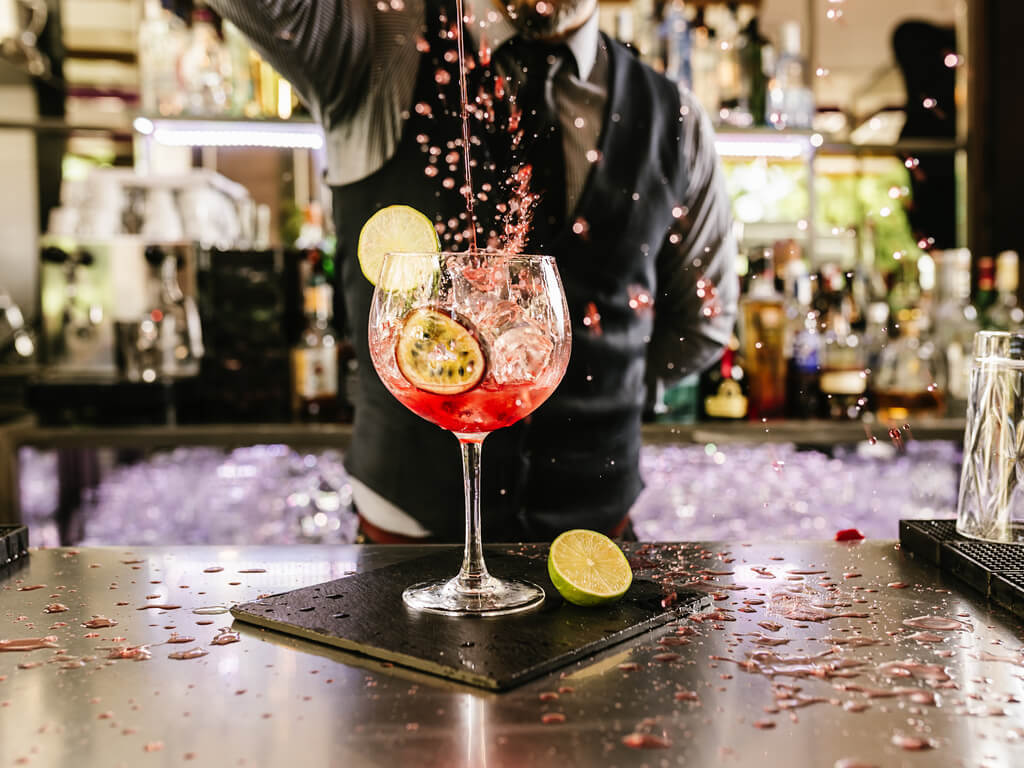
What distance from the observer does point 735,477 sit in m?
2.25

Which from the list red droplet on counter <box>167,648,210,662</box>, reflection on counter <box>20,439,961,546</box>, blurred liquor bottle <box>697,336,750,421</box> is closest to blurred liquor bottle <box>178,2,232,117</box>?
reflection on counter <box>20,439,961,546</box>

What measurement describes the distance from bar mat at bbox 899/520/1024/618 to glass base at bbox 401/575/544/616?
0.36 m

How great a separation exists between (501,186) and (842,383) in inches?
47.7

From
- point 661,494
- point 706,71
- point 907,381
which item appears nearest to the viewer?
point 661,494

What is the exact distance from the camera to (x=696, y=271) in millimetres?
1756

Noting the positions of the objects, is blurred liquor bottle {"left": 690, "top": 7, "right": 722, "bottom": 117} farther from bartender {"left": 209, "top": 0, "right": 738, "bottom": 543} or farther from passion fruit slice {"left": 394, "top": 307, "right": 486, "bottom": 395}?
passion fruit slice {"left": 394, "top": 307, "right": 486, "bottom": 395}

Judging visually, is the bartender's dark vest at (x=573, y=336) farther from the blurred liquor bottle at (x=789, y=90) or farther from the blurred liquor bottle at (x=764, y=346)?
the blurred liquor bottle at (x=789, y=90)

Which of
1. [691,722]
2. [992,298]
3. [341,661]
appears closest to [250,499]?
[341,661]

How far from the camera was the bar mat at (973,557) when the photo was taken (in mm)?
760

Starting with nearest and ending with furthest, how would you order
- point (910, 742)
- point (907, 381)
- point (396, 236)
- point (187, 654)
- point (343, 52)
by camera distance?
point (910, 742)
point (187, 654)
point (396, 236)
point (343, 52)
point (907, 381)

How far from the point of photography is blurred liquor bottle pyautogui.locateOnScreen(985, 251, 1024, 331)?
235cm

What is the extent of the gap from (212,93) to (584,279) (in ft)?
4.60

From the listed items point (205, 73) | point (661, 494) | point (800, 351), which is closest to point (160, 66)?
point (205, 73)

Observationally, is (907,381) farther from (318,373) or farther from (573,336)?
(318,373)
